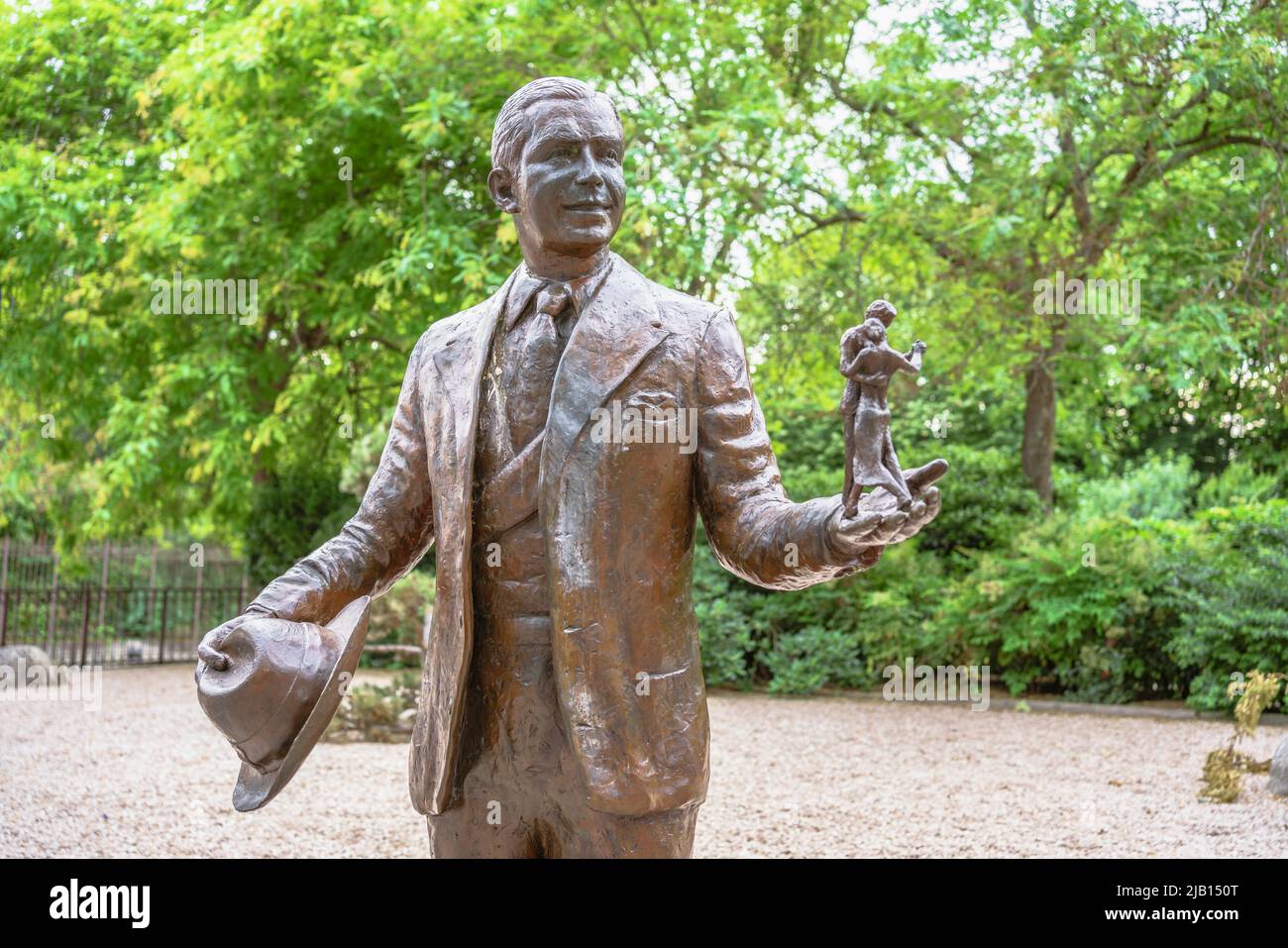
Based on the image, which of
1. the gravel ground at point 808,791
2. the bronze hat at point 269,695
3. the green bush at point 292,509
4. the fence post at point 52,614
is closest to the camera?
the bronze hat at point 269,695

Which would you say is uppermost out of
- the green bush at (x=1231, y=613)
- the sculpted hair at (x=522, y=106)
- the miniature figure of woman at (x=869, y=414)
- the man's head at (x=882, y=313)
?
the sculpted hair at (x=522, y=106)

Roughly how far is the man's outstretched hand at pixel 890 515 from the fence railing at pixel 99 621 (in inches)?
590

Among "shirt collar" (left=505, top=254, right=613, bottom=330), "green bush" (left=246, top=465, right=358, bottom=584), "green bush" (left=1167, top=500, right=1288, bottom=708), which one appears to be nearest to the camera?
"shirt collar" (left=505, top=254, right=613, bottom=330)

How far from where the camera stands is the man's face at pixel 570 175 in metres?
2.69

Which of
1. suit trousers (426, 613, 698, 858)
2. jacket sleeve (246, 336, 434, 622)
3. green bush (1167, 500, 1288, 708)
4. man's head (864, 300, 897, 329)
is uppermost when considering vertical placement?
man's head (864, 300, 897, 329)

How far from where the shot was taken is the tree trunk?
1426 centimetres

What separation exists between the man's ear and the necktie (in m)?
0.21

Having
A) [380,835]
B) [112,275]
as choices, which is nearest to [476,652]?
[380,835]

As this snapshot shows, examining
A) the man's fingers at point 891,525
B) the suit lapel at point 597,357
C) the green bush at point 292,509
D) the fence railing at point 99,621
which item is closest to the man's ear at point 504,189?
the suit lapel at point 597,357

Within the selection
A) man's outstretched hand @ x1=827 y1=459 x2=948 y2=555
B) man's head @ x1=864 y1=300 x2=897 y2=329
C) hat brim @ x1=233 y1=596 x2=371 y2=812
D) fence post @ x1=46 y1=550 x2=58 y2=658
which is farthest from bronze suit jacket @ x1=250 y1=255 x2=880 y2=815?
fence post @ x1=46 y1=550 x2=58 y2=658

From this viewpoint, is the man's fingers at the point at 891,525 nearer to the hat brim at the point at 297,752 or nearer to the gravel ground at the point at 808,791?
the hat brim at the point at 297,752

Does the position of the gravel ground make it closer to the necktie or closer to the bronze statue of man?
the bronze statue of man

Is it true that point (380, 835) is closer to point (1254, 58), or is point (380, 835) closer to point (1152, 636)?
point (1152, 636)
